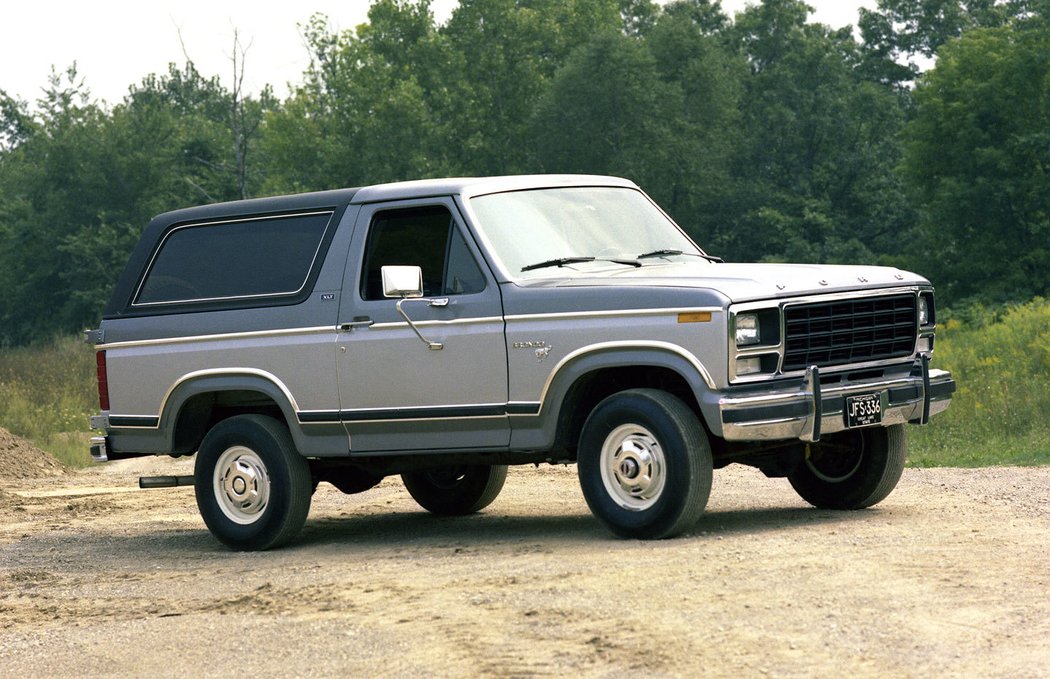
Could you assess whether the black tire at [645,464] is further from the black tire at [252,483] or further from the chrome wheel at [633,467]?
the black tire at [252,483]

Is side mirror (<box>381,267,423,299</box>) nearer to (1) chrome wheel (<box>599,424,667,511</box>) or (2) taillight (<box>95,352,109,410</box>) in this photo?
(1) chrome wheel (<box>599,424,667,511</box>)

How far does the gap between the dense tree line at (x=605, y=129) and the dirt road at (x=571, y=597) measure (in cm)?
4002

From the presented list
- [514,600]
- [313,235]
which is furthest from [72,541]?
[514,600]

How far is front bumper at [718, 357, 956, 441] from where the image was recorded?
8.21 meters

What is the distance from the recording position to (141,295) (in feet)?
35.2

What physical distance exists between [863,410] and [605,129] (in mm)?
59209

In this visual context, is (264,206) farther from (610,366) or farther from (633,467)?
(633,467)

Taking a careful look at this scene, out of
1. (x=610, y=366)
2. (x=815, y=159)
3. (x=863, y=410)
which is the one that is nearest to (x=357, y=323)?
(x=610, y=366)

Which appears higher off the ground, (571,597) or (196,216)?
(196,216)

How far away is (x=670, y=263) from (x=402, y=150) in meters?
61.7

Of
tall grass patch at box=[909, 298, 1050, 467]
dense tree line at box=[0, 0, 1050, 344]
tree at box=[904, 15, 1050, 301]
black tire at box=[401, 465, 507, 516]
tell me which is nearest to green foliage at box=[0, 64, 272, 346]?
dense tree line at box=[0, 0, 1050, 344]

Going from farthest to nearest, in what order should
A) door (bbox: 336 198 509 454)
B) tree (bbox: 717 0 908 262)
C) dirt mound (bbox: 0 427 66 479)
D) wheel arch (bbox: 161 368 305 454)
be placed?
1. tree (bbox: 717 0 908 262)
2. dirt mound (bbox: 0 427 66 479)
3. wheel arch (bbox: 161 368 305 454)
4. door (bbox: 336 198 509 454)

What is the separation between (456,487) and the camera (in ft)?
38.1

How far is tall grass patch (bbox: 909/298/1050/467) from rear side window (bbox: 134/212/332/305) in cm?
642
